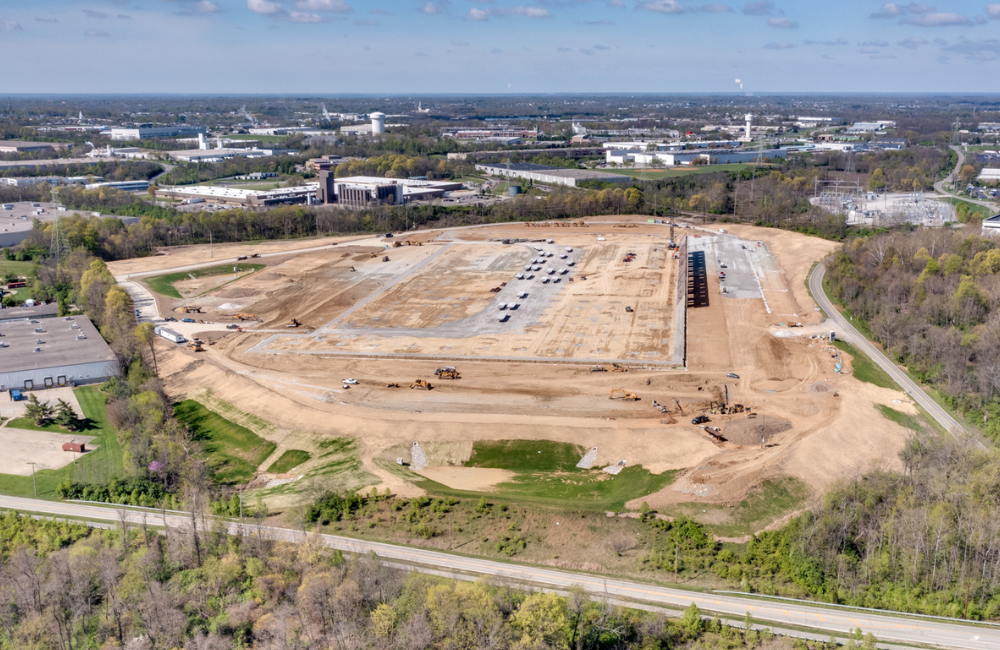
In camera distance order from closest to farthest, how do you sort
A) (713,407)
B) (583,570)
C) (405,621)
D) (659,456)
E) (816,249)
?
(405,621)
(583,570)
(659,456)
(713,407)
(816,249)

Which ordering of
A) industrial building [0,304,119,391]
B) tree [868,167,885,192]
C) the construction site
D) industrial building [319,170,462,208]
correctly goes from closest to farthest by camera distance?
the construction site
industrial building [0,304,119,391]
industrial building [319,170,462,208]
tree [868,167,885,192]

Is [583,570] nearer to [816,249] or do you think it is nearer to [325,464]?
[325,464]

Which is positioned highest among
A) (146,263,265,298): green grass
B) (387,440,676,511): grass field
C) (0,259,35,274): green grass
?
(0,259,35,274): green grass

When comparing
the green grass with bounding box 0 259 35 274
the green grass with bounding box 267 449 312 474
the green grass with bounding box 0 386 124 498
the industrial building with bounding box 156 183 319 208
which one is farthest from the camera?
the industrial building with bounding box 156 183 319 208

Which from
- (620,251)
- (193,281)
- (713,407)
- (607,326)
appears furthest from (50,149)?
(713,407)

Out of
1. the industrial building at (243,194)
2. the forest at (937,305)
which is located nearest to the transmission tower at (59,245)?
the industrial building at (243,194)

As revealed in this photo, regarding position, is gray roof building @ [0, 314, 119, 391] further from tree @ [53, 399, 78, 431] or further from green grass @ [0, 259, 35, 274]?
green grass @ [0, 259, 35, 274]

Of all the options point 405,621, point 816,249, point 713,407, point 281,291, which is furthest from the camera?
point 816,249

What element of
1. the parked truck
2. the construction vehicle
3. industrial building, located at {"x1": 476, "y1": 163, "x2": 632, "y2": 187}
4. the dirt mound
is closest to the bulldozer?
the construction vehicle
